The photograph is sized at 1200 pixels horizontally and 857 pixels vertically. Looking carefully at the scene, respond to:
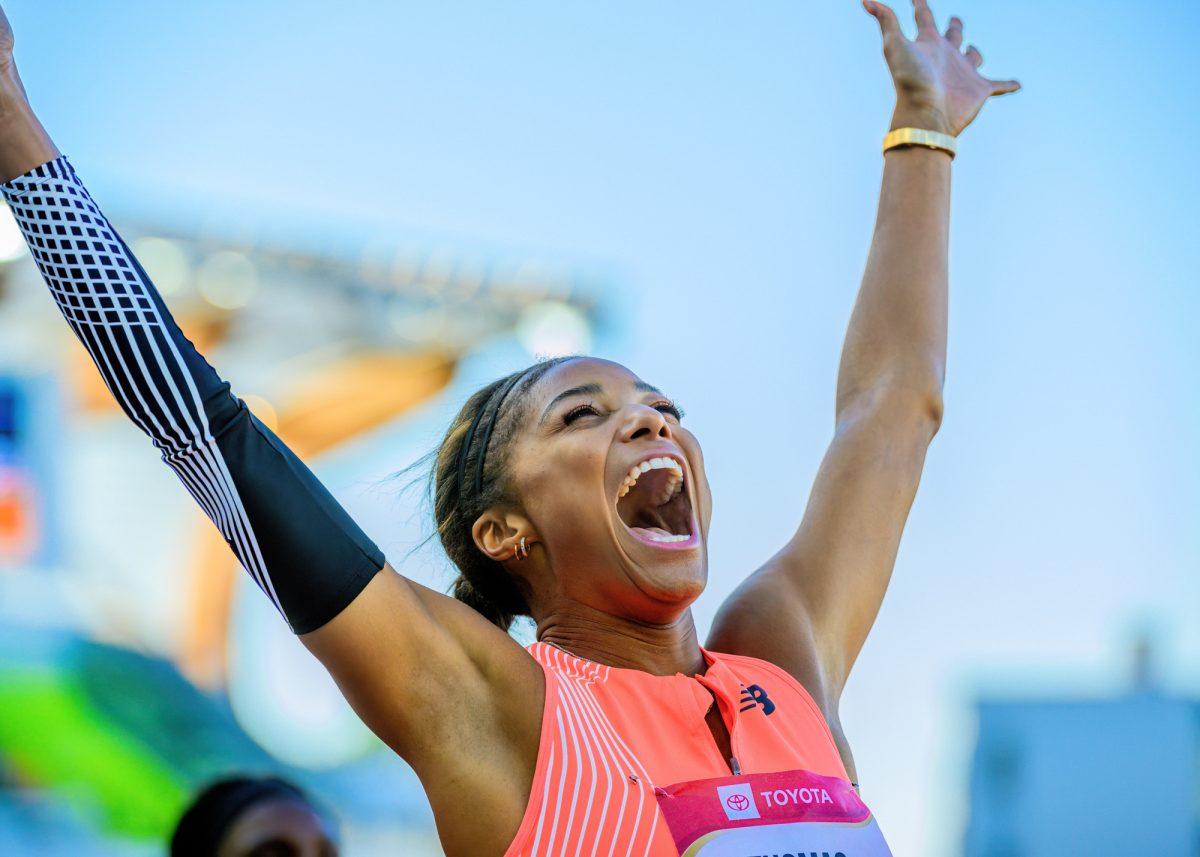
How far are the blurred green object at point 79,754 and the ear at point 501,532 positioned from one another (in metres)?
11.2

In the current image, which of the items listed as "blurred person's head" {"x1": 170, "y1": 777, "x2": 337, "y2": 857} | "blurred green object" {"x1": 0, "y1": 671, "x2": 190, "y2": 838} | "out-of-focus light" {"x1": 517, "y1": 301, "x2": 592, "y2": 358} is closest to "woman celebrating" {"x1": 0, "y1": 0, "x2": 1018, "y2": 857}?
"blurred person's head" {"x1": 170, "y1": 777, "x2": 337, "y2": 857}

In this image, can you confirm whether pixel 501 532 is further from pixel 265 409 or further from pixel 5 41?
pixel 265 409

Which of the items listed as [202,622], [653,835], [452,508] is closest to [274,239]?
[202,622]

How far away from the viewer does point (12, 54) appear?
2098 mm

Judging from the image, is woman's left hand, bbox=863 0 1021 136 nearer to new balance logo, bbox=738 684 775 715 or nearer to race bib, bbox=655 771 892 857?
new balance logo, bbox=738 684 775 715

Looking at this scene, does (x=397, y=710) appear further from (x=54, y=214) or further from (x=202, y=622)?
(x=202, y=622)

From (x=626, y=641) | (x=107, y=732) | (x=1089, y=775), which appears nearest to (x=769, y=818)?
(x=626, y=641)

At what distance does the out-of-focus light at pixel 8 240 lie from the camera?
39.8 ft

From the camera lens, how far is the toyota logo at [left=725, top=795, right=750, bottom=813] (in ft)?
7.16

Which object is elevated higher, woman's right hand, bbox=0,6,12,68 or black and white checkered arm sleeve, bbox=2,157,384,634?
woman's right hand, bbox=0,6,12,68

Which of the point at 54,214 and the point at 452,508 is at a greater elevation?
the point at 54,214

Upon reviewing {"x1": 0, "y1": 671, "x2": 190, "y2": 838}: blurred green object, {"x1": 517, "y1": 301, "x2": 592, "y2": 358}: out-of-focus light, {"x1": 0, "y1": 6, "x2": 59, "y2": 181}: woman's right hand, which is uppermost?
{"x1": 0, "y1": 6, "x2": 59, "y2": 181}: woman's right hand

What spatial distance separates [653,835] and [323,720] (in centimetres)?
1188

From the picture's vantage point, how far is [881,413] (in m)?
3.03
